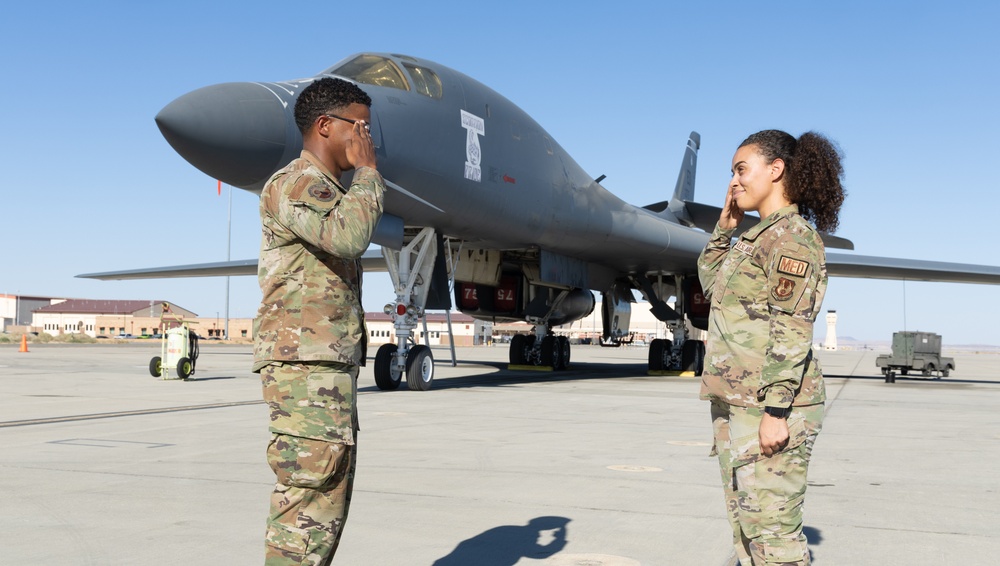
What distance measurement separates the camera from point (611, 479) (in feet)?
19.3

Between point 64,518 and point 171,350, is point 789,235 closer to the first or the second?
point 64,518

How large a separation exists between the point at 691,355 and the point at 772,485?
18.7 metres

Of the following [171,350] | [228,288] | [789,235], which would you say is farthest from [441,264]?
[228,288]

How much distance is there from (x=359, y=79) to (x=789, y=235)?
32.0 ft

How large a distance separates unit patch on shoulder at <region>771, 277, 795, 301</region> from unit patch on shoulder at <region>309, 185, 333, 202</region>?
4.84ft

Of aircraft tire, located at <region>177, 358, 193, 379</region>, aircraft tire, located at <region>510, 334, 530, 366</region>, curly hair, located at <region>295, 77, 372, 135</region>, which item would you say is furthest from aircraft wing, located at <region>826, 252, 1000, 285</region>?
curly hair, located at <region>295, 77, 372, 135</region>

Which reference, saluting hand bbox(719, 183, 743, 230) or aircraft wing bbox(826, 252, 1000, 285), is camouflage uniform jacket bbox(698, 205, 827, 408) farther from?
aircraft wing bbox(826, 252, 1000, 285)

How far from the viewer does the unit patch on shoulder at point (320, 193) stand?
2.79 metres

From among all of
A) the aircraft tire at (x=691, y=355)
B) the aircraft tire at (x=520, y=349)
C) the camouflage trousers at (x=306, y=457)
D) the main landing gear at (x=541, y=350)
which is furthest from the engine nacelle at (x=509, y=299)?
the camouflage trousers at (x=306, y=457)

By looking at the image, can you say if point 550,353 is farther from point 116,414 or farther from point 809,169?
point 809,169

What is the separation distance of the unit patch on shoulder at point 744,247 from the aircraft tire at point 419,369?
1028cm

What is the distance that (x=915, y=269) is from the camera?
68.3 ft

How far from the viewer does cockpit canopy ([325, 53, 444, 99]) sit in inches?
473

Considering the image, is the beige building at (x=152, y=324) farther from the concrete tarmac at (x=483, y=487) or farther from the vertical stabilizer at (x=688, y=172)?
the concrete tarmac at (x=483, y=487)
